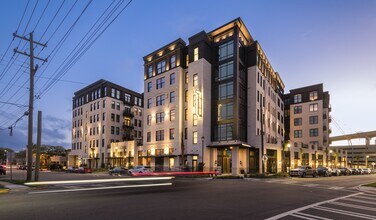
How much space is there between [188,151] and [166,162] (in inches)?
248

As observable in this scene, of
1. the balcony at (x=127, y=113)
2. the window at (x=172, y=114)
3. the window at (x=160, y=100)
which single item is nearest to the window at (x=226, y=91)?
the window at (x=172, y=114)

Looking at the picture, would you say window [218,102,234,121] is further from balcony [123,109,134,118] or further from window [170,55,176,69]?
balcony [123,109,134,118]

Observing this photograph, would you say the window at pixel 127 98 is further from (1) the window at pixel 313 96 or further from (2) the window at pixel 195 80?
(1) the window at pixel 313 96

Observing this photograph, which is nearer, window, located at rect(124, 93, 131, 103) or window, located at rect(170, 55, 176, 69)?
window, located at rect(170, 55, 176, 69)

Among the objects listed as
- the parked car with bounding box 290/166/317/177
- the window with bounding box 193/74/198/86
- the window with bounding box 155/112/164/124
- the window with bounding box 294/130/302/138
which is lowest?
the parked car with bounding box 290/166/317/177

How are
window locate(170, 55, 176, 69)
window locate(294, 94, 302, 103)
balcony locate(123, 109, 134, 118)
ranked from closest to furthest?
window locate(170, 55, 176, 69) → balcony locate(123, 109, 134, 118) → window locate(294, 94, 302, 103)

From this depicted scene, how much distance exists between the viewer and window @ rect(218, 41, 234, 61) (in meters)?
48.6

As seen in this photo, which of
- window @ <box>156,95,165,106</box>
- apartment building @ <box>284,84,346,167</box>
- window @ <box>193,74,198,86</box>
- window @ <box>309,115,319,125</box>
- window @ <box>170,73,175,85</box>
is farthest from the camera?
window @ <box>309,115,319,125</box>

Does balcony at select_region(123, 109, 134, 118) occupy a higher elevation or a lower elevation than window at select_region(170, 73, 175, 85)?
lower

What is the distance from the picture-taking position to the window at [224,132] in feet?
154

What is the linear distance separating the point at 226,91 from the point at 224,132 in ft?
22.4

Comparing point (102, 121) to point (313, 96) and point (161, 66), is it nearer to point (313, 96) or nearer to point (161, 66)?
point (161, 66)

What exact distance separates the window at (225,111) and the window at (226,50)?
8226mm

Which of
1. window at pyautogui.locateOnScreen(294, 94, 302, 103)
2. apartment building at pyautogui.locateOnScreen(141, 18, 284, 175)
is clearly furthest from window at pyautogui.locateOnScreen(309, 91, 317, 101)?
apartment building at pyautogui.locateOnScreen(141, 18, 284, 175)
